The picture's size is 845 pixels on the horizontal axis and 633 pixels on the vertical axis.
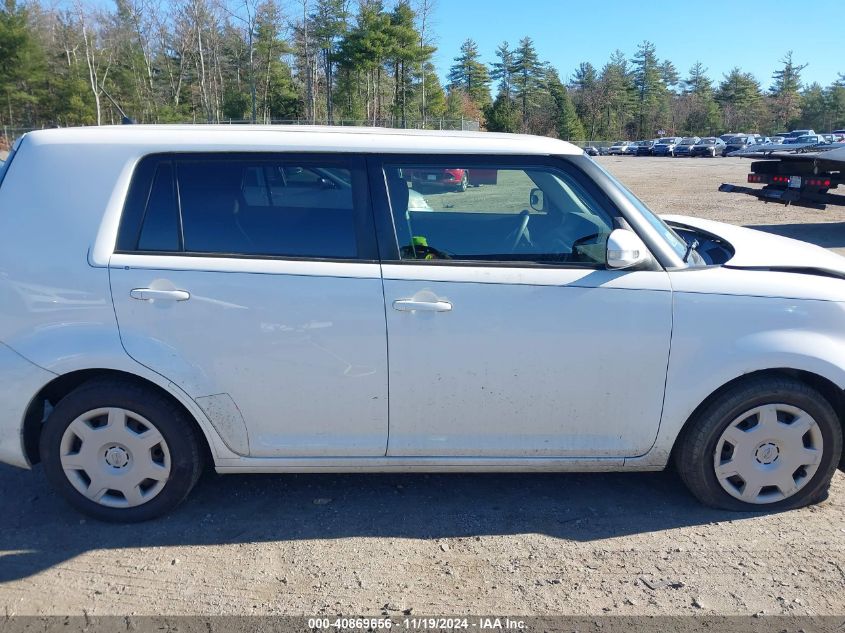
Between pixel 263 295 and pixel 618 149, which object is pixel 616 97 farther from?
pixel 263 295

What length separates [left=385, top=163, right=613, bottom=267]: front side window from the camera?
10.9 feet

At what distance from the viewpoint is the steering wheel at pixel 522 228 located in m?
3.43

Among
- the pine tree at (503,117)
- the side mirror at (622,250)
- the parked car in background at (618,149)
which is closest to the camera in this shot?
the side mirror at (622,250)

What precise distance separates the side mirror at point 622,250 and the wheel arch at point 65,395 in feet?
6.87

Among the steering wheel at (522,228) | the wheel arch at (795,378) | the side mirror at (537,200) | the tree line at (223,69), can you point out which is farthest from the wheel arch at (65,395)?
the tree line at (223,69)

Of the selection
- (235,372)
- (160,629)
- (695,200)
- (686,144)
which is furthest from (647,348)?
(686,144)

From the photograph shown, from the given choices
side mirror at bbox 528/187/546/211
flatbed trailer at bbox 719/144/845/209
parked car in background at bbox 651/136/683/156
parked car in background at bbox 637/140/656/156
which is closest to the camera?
side mirror at bbox 528/187/546/211

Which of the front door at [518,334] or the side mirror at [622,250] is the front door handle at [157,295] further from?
the side mirror at [622,250]

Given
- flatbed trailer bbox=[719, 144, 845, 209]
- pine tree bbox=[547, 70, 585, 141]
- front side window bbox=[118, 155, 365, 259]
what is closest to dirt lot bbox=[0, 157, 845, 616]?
front side window bbox=[118, 155, 365, 259]

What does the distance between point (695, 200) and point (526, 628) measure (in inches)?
774

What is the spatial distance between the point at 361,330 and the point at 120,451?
133cm

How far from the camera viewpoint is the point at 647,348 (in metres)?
3.23

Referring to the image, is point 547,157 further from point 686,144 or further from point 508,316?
point 686,144

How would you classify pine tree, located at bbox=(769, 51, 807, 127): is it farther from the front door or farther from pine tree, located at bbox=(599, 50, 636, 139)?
the front door
